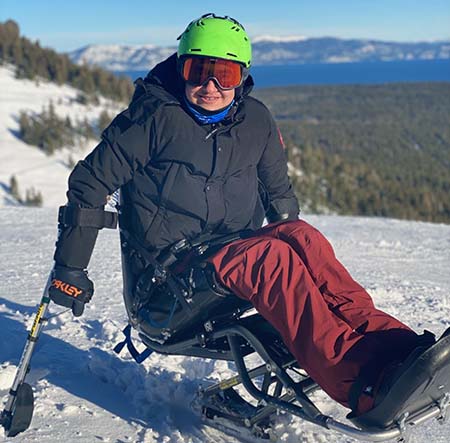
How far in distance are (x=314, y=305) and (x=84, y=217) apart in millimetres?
1069

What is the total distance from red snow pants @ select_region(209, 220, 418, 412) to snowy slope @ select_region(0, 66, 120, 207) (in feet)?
45.3

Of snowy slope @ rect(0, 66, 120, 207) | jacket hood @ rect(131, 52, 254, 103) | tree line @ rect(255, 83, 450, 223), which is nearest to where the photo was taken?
jacket hood @ rect(131, 52, 254, 103)

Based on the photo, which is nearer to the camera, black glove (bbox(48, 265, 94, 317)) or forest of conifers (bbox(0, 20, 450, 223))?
black glove (bbox(48, 265, 94, 317))

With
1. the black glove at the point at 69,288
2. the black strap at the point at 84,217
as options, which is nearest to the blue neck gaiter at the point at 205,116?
the black strap at the point at 84,217

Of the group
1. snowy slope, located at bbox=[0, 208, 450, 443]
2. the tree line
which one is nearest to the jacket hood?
snowy slope, located at bbox=[0, 208, 450, 443]

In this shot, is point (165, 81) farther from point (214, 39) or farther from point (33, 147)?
point (33, 147)

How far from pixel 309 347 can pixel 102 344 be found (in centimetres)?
203

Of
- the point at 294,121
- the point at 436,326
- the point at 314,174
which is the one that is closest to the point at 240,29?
the point at 436,326

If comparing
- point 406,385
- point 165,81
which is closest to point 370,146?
point 165,81

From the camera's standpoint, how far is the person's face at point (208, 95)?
312 cm

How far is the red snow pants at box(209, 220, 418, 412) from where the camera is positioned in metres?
2.42

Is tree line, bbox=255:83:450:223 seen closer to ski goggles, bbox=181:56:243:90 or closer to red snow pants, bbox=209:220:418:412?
ski goggles, bbox=181:56:243:90

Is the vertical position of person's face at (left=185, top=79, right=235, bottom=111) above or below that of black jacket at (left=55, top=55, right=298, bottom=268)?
above

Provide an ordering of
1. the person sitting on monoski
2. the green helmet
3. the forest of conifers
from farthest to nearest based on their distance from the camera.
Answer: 1. the forest of conifers
2. the green helmet
3. the person sitting on monoski
